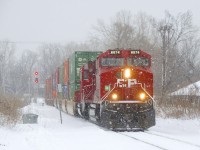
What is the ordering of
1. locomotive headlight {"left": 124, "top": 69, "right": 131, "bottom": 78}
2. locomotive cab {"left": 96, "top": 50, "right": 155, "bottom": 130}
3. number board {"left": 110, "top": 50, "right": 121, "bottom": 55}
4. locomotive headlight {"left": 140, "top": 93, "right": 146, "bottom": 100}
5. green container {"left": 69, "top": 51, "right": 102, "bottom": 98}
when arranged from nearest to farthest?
1. locomotive cab {"left": 96, "top": 50, "right": 155, "bottom": 130}
2. locomotive headlight {"left": 140, "top": 93, "right": 146, "bottom": 100}
3. locomotive headlight {"left": 124, "top": 69, "right": 131, "bottom": 78}
4. number board {"left": 110, "top": 50, "right": 121, "bottom": 55}
5. green container {"left": 69, "top": 51, "right": 102, "bottom": 98}

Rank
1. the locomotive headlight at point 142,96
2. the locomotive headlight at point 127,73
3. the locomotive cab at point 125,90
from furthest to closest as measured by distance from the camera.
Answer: the locomotive headlight at point 127,73 → the locomotive headlight at point 142,96 → the locomotive cab at point 125,90

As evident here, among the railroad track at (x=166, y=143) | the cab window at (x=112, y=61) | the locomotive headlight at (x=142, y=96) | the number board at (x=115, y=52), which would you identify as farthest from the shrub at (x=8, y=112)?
the railroad track at (x=166, y=143)

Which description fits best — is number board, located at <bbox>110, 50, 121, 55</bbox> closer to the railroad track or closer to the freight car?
the freight car

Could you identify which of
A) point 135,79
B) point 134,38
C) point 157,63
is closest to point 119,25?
point 134,38

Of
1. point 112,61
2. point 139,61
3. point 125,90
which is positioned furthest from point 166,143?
point 112,61

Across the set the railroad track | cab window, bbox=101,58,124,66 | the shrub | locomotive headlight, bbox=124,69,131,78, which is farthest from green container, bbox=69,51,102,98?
the railroad track

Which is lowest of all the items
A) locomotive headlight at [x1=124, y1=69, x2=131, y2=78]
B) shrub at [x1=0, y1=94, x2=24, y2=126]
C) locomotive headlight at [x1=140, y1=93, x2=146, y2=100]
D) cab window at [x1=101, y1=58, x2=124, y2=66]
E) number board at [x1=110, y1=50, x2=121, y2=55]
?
shrub at [x1=0, y1=94, x2=24, y2=126]

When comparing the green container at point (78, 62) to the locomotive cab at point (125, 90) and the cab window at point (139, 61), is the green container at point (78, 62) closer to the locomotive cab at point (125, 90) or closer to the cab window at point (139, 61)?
the locomotive cab at point (125, 90)

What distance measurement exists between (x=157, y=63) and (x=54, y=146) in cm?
4478

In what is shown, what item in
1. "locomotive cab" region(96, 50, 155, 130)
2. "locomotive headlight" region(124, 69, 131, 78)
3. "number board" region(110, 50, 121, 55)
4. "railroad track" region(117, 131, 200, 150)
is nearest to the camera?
"railroad track" region(117, 131, 200, 150)

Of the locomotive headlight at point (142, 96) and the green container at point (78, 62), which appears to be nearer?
the locomotive headlight at point (142, 96)

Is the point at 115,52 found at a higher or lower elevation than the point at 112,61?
higher

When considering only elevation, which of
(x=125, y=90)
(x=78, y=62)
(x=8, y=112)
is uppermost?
(x=78, y=62)

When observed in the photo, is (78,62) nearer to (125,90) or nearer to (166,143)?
(125,90)
